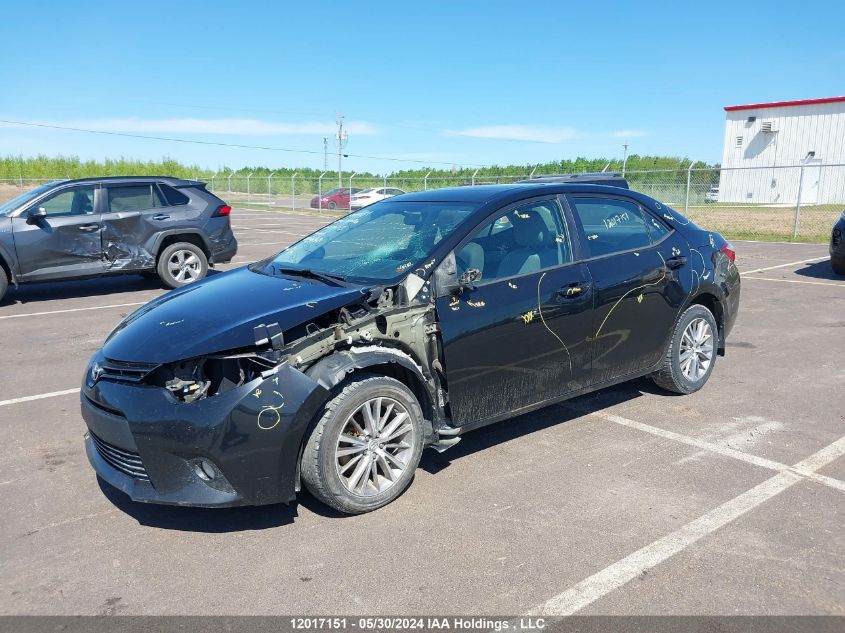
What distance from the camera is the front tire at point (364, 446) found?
3479 millimetres

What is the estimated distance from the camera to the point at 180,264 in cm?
1106

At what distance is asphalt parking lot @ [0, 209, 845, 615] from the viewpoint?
297 centimetres

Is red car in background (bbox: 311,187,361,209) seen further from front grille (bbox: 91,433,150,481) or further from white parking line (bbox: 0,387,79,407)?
front grille (bbox: 91,433,150,481)

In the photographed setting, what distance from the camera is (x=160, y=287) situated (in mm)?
11484

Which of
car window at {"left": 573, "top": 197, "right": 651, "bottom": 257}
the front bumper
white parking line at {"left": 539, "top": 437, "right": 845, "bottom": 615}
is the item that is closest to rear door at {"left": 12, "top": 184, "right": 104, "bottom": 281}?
the front bumper

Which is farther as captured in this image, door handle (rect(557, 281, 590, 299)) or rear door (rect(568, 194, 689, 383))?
rear door (rect(568, 194, 689, 383))

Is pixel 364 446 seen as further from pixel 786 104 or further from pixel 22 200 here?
pixel 786 104

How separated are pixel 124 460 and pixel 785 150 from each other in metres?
45.7

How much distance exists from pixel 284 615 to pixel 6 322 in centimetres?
744

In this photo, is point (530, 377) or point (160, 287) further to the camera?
point (160, 287)

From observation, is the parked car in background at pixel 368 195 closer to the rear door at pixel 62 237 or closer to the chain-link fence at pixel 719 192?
the chain-link fence at pixel 719 192

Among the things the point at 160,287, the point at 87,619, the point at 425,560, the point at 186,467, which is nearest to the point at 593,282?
the point at 425,560

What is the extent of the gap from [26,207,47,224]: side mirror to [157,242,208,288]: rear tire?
1.73 metres

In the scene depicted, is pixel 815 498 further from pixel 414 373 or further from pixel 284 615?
pixel 284 615
